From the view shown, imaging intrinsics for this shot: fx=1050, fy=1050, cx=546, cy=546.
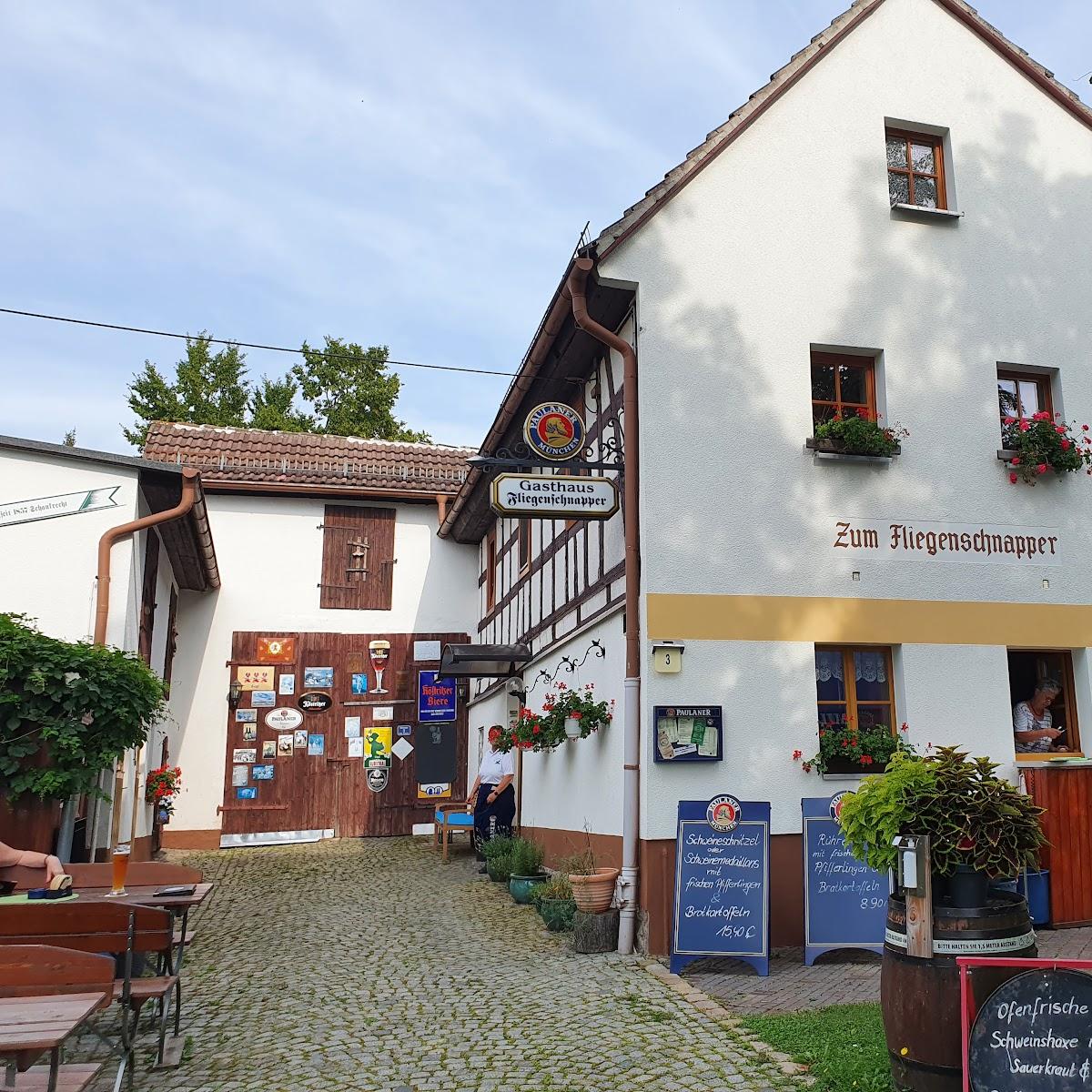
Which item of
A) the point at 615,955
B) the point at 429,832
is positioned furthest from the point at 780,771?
the point at 429,832

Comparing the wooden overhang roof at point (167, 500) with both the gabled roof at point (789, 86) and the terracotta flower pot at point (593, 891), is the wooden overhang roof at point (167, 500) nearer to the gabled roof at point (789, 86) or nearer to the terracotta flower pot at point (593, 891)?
the gabled roof at point (789, 86)

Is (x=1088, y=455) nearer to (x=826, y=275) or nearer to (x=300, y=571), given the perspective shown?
(x=826, y=275)

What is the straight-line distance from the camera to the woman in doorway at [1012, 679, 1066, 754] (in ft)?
29.0

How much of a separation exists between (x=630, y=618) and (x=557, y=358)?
324 centimetres

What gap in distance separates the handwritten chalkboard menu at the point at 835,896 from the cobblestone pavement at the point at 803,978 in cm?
15

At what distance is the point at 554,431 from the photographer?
877 centimetres

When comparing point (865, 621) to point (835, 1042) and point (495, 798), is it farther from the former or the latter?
point (495, 798)

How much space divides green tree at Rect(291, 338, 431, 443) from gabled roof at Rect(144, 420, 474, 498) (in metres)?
10.1

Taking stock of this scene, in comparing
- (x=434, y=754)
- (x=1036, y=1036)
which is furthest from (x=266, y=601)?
(x=1036, y=1036)

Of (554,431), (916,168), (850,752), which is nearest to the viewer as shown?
(850,752)

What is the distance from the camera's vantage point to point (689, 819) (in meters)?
7.47

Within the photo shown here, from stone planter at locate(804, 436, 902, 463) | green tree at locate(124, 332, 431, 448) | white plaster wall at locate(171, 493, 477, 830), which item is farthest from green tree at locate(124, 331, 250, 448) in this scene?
stone planter at locate(804, 436, 902, 463)

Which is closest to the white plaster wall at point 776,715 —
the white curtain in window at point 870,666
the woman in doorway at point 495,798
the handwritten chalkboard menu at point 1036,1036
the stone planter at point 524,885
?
the white curtain in window at point 870,666

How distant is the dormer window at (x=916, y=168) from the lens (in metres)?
9.71
